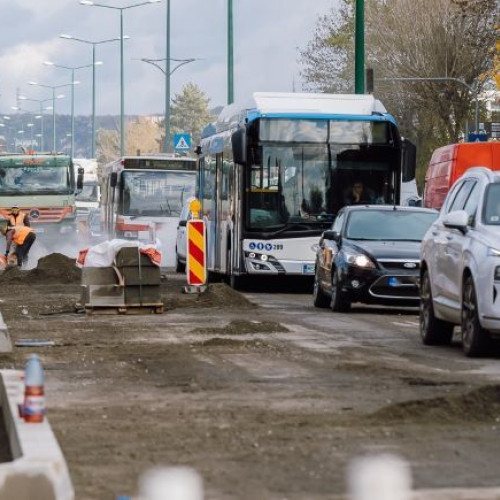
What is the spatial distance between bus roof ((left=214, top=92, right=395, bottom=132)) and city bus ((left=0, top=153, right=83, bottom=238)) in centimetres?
2116

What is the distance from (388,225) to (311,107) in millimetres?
6080

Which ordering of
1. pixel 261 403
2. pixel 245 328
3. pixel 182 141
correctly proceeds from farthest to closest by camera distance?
1. pixel 182 141
2. pixel 245 328
3. pixel 261 403

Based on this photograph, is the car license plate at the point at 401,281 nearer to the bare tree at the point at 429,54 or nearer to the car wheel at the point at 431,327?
the car wheel at the point at 431,327

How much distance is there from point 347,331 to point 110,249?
187 inches

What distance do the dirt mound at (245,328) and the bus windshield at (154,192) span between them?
2702 cm

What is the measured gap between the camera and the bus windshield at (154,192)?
46.5 meters

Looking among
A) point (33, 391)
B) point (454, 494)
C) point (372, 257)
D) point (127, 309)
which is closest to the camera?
point (454, 494)

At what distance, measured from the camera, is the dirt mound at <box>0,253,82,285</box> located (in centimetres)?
3341

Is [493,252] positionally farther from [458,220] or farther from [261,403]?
[261,403]

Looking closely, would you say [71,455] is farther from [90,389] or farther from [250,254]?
[250,254]

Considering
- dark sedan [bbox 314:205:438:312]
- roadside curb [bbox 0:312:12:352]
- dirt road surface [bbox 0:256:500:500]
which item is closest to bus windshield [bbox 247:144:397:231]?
dark sedan [bbox 314:205:438:312]

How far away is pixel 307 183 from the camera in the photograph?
29.8 meters

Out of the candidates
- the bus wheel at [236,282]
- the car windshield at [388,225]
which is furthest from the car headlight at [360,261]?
the bus wheel at [236,282]

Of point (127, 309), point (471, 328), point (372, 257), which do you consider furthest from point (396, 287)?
point (471, 328)
